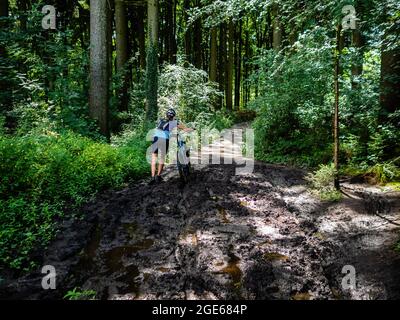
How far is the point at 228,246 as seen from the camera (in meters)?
5.30

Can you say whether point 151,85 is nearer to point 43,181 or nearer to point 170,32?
point 43,181

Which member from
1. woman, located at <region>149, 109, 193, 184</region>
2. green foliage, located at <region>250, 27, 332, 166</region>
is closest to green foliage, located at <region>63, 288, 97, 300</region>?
woman, located at <region>149, 109, 193, 184</region>

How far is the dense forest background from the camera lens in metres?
6.48

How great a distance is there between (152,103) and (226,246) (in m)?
10.5

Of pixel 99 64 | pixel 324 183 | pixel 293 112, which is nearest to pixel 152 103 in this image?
pixel 99 64

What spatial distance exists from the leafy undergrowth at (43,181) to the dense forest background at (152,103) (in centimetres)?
3

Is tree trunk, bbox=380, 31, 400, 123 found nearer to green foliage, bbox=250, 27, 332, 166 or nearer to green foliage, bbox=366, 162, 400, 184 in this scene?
green foliage, bbox=366, 162, 400, 184

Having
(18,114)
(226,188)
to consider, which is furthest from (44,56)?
(226,188)

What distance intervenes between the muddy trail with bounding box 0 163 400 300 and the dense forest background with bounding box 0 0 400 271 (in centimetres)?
77

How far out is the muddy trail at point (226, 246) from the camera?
4125 mm

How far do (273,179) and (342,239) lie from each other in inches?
161

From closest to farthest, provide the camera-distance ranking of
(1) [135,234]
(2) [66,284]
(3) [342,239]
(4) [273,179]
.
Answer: (2) [66,284]
(3) [342,239]
(1) [135,234]
(4) [273,179]

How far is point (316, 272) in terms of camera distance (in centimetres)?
453

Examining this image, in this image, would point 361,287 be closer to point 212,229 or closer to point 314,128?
point 212,229
